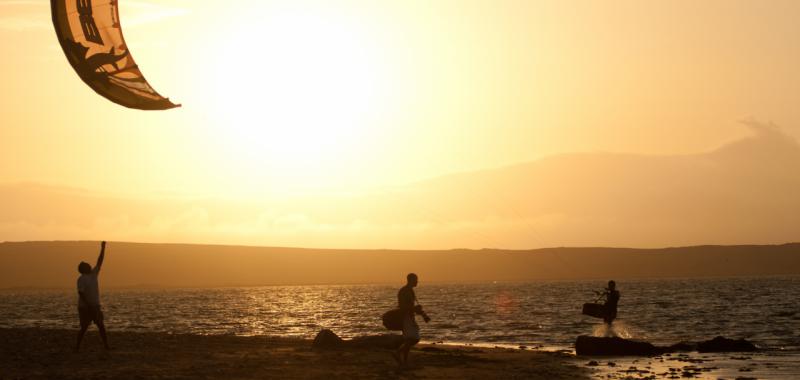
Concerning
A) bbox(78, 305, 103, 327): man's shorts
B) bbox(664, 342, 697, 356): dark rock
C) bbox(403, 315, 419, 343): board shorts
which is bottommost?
bbox(664, 342, 697, 356): dark rock

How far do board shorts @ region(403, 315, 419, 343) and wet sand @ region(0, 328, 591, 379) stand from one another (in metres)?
0.80

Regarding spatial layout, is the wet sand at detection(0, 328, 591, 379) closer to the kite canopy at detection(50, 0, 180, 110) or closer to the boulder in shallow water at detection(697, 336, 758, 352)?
the boulder in shallow water at detection(697, 336, 758, 352)

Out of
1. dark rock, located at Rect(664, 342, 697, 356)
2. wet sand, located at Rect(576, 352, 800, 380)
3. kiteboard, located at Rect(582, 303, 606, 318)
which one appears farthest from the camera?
kiteboard, located at Rect(582, 303, 606, 318)

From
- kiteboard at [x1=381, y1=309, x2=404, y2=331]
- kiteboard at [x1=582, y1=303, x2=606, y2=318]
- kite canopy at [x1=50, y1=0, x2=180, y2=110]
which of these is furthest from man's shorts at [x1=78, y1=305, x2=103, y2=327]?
kiteboard at [x1=582, y1=303, x2=606, y2=318]

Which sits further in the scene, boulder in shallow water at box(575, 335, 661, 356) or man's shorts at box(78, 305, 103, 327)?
boulder in shallow water at box(575, 335, 661, 356)

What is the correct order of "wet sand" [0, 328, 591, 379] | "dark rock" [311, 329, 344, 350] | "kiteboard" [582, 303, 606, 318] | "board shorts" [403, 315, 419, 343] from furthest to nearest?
"kiteboard" [582, 303, 606, 318] → "dark rock" [311, 329, 344, 350] → "board shorts" [403, 315, 419, 343] → "wet sand" [0, 328, 591, 379]

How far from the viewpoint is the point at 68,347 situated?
2559 cm

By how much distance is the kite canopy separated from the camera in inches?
669

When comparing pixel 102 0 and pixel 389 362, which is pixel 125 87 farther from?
pixel 389 362

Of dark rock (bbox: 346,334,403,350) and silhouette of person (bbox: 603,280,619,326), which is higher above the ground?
silhouette of person (bbox: 603,280,619,326)

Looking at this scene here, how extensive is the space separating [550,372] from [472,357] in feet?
12.4

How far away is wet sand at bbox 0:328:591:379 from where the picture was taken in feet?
67.1

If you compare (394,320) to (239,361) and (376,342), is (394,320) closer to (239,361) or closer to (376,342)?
(239,361)

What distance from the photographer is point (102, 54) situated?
17344 mm
